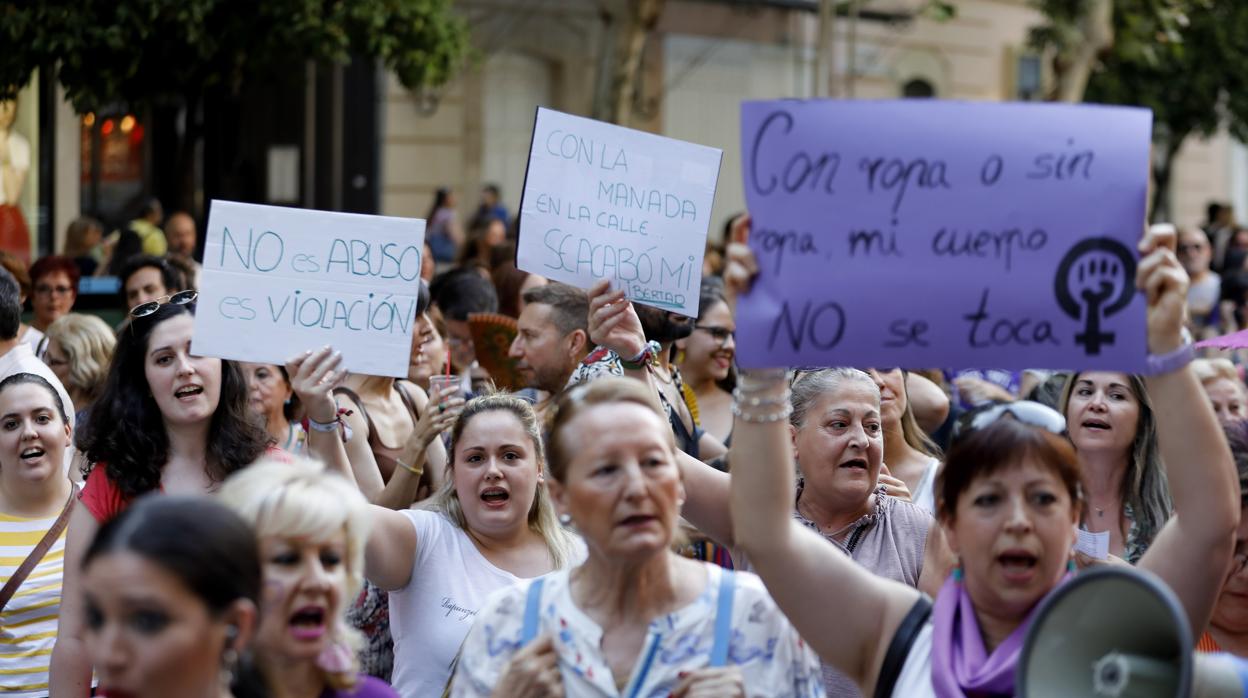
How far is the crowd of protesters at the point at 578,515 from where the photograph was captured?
3.17 m

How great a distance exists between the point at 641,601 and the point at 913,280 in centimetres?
83

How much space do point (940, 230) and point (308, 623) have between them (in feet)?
4.80

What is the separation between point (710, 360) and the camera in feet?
24.7

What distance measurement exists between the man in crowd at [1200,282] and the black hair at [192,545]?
41.9 feet

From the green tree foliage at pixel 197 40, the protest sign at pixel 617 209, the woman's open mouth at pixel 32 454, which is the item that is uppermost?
the green tree foliage at pixel 197 40

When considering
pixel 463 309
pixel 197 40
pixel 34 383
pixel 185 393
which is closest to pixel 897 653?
pixel 185 393

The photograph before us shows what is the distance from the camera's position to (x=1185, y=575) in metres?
3.30

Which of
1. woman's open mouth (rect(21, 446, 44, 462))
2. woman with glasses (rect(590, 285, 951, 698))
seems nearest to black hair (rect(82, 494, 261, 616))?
woman with glasses (rect(590, 285, 951, 698))

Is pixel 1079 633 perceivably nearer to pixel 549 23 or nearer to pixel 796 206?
pixel 796 206

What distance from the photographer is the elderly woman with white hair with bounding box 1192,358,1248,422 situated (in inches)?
277

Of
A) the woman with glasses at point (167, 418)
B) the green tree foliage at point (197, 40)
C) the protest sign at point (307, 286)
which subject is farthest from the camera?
the green tree foliage at point (197, 40)

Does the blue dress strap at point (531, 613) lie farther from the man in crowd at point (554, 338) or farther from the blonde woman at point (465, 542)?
the man in crowd at point (554, 338)

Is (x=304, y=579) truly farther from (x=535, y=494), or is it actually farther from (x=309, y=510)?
(x=535, y=494)

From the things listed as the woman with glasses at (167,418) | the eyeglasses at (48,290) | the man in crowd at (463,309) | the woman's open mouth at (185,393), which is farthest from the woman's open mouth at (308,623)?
the eyeglasses at (48,290)
